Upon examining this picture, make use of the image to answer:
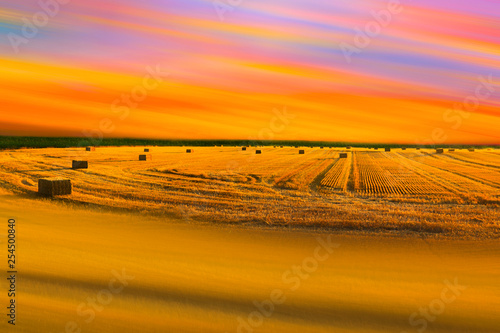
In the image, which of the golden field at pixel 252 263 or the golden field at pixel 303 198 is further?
the golden field at pixel 303 198

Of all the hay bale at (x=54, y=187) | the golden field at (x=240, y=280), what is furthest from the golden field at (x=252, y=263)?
the hay bale at (x=54, y=187)

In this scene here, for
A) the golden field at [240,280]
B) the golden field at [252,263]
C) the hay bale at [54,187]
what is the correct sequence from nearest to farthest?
the golden field at [240,280], the golden field at [252,263], the hay bale at [54,187]

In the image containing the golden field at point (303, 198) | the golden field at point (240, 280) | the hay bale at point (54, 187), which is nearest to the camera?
the golden field at point (240, 280)

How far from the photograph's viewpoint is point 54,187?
1838cm

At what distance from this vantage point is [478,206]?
701 inches

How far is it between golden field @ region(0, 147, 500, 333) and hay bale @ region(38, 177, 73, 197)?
0.60m

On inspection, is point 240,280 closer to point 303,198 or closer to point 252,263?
point 252,263

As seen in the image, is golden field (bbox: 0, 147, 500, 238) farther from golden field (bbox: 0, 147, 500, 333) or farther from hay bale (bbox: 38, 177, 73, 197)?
hay bale (bbox: 38, 177, 73, 197)

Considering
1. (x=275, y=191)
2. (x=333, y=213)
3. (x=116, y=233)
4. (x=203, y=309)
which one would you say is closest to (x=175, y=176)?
(x=275, y=191)

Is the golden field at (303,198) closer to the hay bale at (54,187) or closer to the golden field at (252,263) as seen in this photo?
the golden field at (252,263)

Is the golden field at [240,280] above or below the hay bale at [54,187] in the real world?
below

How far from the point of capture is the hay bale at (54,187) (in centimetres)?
1836

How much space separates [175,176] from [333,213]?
1390 centimetres

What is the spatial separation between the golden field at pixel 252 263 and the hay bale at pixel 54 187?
60cm
